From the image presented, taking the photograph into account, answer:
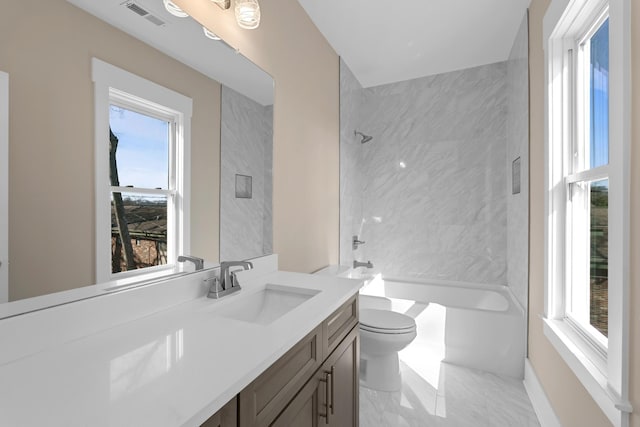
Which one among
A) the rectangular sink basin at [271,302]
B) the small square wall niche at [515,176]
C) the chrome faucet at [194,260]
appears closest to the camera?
the chrome faucet at [194,260]

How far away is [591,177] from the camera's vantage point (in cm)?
136

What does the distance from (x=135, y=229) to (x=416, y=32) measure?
8.31ft

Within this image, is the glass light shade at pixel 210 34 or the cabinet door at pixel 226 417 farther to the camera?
the glass light shade at pixel 210 34

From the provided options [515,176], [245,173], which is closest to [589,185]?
[515,176]

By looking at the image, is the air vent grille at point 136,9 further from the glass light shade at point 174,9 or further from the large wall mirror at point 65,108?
the glass light shade at point 174,9

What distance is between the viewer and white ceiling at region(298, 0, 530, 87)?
2.19 m

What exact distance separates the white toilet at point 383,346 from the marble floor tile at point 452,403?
0.07 meters

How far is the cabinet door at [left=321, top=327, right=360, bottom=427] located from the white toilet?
0.53 metres

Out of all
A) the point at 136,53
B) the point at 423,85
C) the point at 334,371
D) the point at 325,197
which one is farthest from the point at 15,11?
the point at 423,85

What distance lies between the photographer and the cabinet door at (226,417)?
2.00 ft

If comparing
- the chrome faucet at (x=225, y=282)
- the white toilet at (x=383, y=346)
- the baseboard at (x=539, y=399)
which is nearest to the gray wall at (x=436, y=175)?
the white toilet at (x=383, y=346)


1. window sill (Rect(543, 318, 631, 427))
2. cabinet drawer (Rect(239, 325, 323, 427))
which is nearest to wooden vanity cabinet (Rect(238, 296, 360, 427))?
cabinet drawer (Rect(239, 325, 323, 427))

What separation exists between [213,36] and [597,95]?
1736 millimetres

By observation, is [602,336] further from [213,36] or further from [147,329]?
[213,36]
